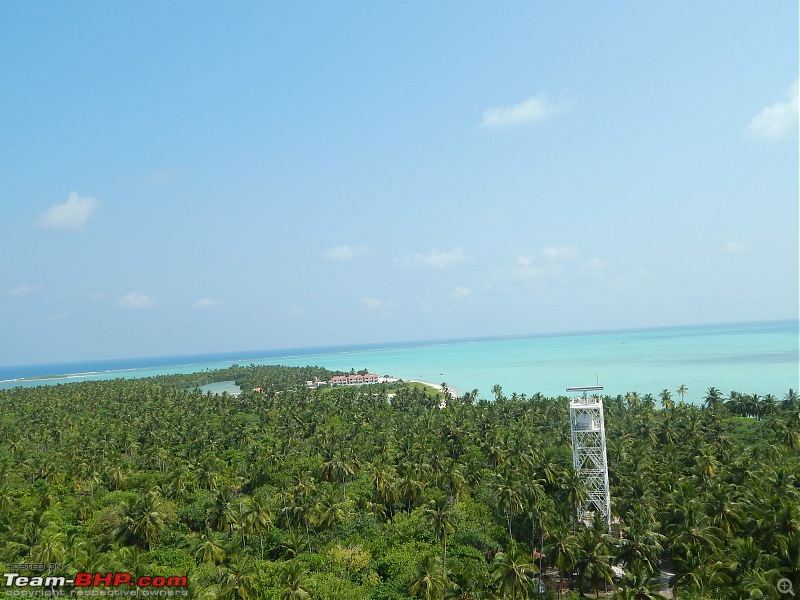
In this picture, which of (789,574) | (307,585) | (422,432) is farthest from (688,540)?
(422,432)

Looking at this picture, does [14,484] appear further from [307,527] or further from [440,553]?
[440,553]

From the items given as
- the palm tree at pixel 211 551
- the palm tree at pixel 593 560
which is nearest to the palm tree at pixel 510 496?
the palm tree at pixel 593 560

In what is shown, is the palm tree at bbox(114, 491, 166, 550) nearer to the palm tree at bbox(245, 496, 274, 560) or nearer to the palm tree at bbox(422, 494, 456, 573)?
the palm tree at bbox(245, 496, 274, 560)

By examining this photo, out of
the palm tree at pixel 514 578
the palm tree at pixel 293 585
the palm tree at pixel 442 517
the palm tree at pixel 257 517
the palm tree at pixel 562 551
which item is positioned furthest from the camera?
the palm tree at pixel 257 517

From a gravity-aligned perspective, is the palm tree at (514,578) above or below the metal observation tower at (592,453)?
below

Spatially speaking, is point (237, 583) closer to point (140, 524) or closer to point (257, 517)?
point (257, 517)

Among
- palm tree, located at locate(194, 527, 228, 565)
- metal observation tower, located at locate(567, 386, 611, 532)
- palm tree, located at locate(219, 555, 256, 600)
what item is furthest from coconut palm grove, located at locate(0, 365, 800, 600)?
metal observation tower, located at locate(567, 386, 611, 532)

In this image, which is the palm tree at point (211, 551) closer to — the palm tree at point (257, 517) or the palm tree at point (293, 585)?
the palm tree at point (257, 517)
